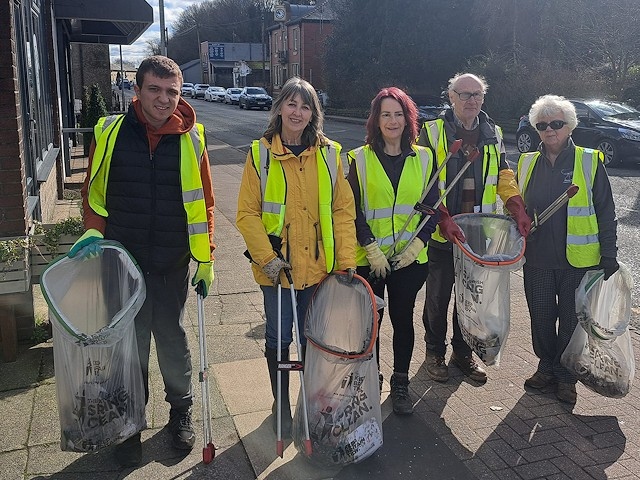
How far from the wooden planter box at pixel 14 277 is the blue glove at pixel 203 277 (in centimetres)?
148

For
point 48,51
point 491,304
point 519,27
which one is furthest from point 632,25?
point 491,304

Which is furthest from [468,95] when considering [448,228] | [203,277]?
[203,277]

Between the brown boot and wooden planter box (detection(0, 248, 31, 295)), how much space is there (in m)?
2.99

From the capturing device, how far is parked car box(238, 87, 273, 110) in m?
41.9

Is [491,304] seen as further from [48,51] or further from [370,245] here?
[48,51]

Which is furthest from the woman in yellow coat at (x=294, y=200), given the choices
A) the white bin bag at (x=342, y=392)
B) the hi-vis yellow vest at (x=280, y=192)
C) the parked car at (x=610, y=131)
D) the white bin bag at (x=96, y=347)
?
the parked car at (x=610, y=131)

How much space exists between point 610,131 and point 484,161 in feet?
41.4

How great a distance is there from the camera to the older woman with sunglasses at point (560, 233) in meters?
3.98

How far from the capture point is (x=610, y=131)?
15.1m

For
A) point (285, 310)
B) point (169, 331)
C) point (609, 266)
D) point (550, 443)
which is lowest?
point (550, 443)

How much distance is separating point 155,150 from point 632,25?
2443cm

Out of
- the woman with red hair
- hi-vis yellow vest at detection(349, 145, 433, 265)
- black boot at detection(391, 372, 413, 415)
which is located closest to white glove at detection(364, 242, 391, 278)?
the woman with red hair

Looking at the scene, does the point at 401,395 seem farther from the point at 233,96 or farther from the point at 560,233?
the point at 233,96

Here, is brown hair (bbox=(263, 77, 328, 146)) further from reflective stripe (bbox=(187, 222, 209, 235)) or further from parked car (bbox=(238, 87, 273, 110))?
parked car (bbox=(238, 87, 273, 110))
